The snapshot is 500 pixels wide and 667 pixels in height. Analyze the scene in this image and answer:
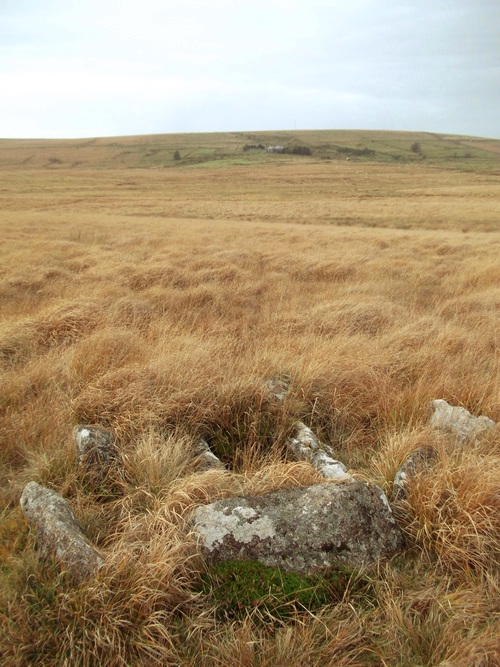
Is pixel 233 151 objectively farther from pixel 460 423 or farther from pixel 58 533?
pixel 58 533

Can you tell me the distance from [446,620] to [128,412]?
8.80 feet

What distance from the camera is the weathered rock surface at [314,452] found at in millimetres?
3479

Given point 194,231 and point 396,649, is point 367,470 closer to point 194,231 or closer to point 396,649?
point 396,649

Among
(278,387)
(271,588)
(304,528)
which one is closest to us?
(271,588)

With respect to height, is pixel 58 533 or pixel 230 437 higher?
pixel 58 533

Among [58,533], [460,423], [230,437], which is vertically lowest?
[230,437]

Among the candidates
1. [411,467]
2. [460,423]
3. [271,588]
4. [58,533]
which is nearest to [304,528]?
[271,588]

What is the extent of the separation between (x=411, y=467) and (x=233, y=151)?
14073cm

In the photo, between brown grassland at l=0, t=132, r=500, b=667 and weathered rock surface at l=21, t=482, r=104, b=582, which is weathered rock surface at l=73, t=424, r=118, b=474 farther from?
weathered rock surface at l=21, t=482, r=104, b=582

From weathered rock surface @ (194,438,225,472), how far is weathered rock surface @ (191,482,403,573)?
0.71 meters

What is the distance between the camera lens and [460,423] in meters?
3.94

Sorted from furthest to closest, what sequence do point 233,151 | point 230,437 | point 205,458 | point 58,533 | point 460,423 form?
point 233,151 < point 230,437 < point 460,423 < point 205,458 < point 58,533

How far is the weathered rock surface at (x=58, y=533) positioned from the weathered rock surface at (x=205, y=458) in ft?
3.42

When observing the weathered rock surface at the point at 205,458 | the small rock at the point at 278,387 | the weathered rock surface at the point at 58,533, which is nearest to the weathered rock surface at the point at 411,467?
the weathered rock surface at the point at 205,458
